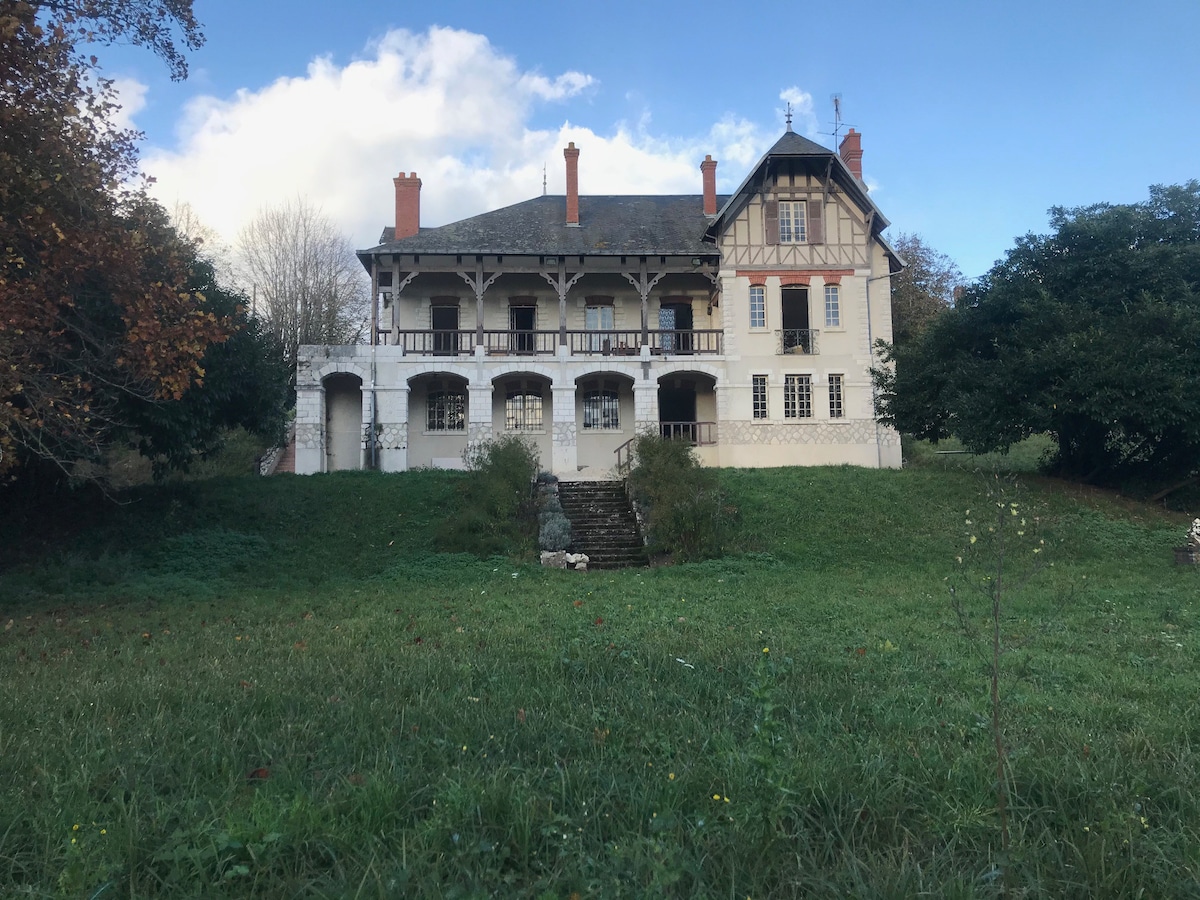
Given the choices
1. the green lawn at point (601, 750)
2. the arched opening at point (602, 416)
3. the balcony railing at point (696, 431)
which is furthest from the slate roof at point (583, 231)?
the green lawn at point (601, 750)

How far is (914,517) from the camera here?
18859 millimetres

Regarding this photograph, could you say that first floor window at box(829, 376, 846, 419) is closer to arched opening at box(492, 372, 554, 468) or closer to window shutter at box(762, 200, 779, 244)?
window shutter at box(762, 200, 779, 244)

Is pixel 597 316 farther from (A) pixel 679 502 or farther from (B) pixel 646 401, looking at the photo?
(A) pixel 679 502

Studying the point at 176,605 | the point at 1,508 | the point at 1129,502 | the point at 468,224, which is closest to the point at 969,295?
the point at 1129,502

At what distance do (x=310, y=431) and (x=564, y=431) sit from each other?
850cm

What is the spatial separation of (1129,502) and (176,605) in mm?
22148

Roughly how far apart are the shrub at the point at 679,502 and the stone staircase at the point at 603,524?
0.64m

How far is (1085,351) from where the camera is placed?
18953mm

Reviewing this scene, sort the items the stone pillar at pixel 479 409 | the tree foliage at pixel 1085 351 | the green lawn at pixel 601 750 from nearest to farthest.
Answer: the green lawn at pixel 601 750, the tree foliage at pixel 1085 351, the stone pillar at pixel 479 409

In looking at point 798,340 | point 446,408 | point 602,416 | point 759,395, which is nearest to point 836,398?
point 798,340

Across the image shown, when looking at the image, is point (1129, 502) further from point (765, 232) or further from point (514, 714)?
point (514, 714)

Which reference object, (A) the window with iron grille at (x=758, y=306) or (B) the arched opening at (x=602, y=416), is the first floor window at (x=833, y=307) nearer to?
(A) the window with iron grille at (x=758, y=306)

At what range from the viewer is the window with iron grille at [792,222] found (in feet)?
91.5

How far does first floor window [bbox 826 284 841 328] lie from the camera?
27.8 metres
